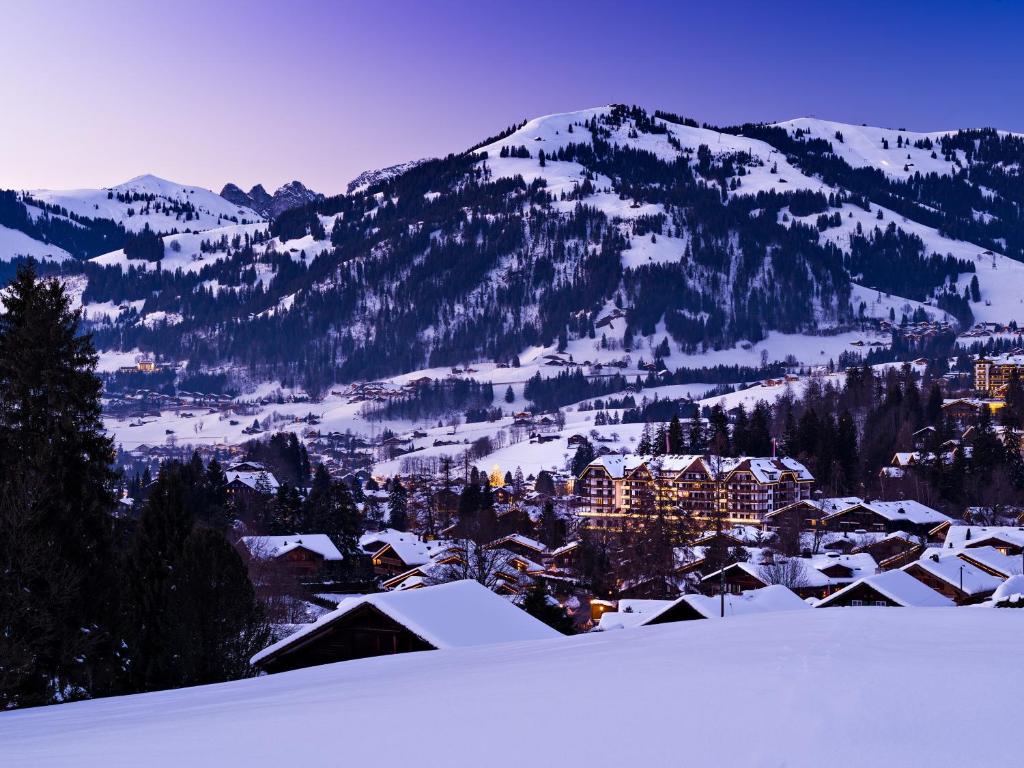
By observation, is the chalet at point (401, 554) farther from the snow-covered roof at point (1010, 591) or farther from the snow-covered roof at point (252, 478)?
the snow-covered roof at point (1010, 591)

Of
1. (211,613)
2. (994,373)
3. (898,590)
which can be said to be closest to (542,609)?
(898,590)

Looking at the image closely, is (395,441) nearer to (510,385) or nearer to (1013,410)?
(510,385)

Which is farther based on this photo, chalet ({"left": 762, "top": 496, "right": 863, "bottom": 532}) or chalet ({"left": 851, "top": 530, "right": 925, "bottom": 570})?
chalet ({"left": 762, "top": 496, "right": 863, "bottom": 532})

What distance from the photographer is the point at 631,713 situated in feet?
21.0

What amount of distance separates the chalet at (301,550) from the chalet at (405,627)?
38.2 metres

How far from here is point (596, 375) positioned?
185500mm

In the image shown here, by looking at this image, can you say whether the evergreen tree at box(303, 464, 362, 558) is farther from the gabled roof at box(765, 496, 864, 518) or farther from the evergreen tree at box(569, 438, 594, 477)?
the evergreen tree at box(569, 438, 594, 477)

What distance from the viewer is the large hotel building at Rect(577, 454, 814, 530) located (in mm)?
76688

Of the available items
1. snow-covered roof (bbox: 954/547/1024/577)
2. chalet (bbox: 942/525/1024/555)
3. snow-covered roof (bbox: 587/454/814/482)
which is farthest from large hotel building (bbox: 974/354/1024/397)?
snow-covered roof (bbox: 954/547/1024/577)

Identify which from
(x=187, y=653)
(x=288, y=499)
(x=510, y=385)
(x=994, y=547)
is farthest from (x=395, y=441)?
(x=187, y=653)

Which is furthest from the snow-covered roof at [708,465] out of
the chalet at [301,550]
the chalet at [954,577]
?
the chalet at [954,577]

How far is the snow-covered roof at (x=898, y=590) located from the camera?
30.4m

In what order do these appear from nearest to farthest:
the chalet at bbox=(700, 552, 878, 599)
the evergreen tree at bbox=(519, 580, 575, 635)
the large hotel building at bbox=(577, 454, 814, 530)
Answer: the evergreen tree at bbox=(519, 580, 575, 635), the chalet at bbox=(700, 552, 878, 599), the large hotel building at bbox=(577, 454, 814, 530)

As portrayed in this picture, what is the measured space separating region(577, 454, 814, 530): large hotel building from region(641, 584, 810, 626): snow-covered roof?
36.7 meters
